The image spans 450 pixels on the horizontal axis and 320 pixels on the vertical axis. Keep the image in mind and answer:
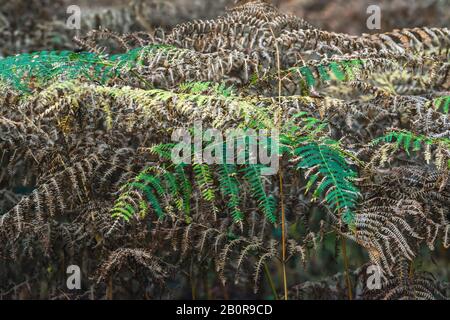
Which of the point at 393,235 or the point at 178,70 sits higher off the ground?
the point at 178,70

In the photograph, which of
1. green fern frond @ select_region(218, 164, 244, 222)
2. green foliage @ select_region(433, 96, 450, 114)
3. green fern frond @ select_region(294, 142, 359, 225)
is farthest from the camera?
green foliage @ select_region(433, 96, 450, 114)

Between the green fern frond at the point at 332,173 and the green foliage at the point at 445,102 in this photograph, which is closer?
the green fern frond at the point at 332,173

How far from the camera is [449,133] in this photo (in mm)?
2002

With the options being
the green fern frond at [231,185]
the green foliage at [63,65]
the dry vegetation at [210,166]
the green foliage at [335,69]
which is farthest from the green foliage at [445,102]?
the green foliage at [63,65]

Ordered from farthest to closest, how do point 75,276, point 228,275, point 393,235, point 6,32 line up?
point 6,32 < point 228,275 < point 75,276 < point 393,235

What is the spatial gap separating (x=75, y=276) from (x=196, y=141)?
856 mm

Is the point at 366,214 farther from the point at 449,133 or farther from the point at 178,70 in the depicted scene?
the point at 178,70

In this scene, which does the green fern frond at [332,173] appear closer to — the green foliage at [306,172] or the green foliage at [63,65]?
the green foliage at [306,172]

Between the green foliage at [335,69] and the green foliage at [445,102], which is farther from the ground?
the green foliage at [335,69]

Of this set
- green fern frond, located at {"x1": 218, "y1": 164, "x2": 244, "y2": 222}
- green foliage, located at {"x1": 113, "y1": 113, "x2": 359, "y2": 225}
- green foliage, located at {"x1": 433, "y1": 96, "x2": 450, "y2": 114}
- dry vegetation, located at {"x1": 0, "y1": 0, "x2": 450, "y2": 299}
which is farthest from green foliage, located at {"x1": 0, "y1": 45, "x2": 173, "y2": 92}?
green foliage, located at {"x1": 433, "y1": 96, "x2": 450, "y2": 114}

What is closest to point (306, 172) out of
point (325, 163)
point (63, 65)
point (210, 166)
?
point (325, 163)

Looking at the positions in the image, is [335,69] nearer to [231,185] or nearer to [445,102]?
[445,102]

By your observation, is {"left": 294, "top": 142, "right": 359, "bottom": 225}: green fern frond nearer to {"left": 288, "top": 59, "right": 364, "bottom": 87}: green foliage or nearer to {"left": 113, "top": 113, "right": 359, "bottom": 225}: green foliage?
{"left": 113, "top": 113, "right": 359, "bottom": 225}: green foliage
